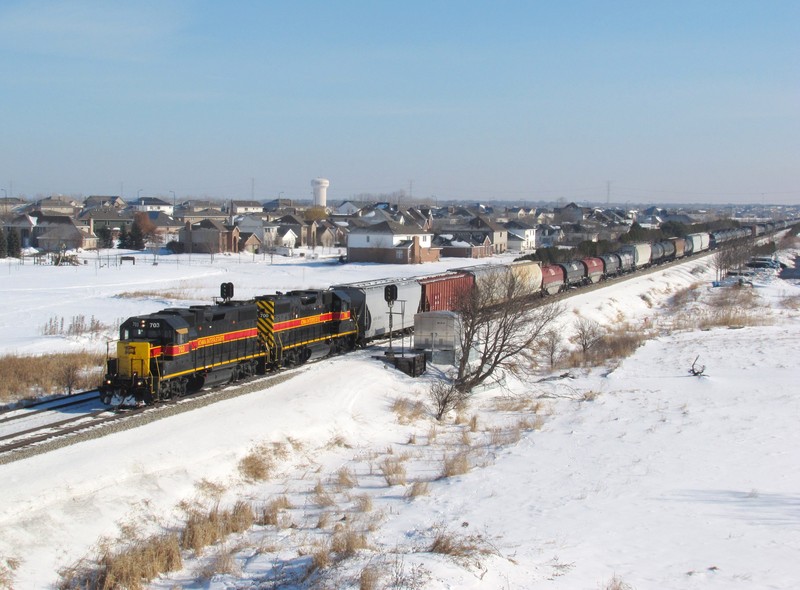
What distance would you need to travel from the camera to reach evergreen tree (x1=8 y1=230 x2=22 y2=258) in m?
86.5

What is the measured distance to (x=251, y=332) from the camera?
2514 centimetres

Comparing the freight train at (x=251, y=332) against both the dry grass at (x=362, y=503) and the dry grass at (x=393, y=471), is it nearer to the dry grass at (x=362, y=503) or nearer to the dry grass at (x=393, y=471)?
the dry grass at (x=393, y=471)

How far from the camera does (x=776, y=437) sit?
21.6m

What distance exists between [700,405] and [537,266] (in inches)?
913

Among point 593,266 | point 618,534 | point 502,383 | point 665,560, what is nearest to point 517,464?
point 618,534

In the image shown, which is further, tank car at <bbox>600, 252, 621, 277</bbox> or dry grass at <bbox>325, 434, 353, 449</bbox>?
tank car at <bbox>600, 252, 621, 277</bbox>

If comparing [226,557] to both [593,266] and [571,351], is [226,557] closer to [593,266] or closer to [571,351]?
[571,351]

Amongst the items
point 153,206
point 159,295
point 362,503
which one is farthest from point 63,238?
point 362,503

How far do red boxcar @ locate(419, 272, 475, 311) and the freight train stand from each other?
2.0 inches

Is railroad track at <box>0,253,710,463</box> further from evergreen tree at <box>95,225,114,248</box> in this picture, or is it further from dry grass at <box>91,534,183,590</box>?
evergreen tree at <box>95,225,114,248</box>

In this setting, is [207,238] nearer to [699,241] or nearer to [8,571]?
[699,241]

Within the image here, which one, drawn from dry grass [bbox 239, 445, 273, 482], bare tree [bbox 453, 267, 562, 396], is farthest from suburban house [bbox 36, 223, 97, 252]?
dry grass [bbox 239, 445, 273, 482]

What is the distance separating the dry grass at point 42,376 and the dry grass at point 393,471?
33.5ft

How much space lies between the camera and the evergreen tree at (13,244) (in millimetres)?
86512
